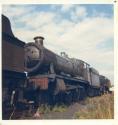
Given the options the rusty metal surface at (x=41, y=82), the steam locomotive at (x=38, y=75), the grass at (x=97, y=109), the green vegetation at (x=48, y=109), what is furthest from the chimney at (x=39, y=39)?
the grass at (x=97, y=109)

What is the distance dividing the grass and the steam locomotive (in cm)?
9

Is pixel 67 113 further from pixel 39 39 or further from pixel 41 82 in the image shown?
pixel 39 39

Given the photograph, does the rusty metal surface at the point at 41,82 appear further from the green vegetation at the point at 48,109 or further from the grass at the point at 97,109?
the grass at the point at 97,109

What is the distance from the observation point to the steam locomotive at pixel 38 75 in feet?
12.2

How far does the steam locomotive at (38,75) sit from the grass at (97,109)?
0.09 meters

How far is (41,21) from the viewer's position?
378 centimetres

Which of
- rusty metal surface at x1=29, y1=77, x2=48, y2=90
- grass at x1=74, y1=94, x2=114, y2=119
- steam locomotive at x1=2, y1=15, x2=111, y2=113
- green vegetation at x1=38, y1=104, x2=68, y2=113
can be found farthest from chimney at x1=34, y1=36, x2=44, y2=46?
grass at x1=74, y1=94, x2=114, y2=119

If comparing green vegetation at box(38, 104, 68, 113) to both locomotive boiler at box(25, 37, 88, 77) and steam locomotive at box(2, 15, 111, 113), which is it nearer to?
steam locomotive at box(2, 15, 111, 113)

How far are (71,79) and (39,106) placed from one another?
463 millimetres

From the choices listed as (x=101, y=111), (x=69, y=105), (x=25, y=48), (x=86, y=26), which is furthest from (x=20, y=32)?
(x=101, y=111)

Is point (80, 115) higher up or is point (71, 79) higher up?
point (71, 79)

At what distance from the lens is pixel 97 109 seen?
3.75 meters
